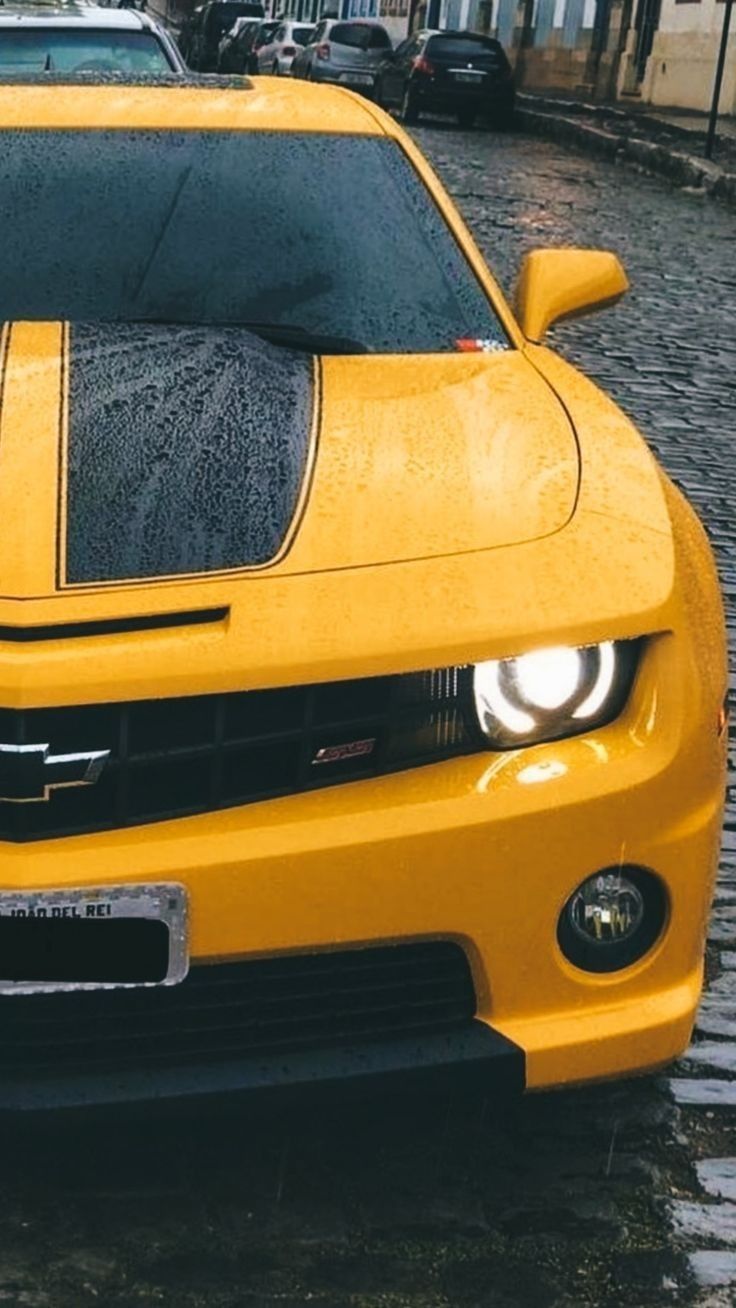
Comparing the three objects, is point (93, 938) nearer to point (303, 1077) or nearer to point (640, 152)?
point (303, 1077)

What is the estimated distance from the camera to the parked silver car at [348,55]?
1582 inches

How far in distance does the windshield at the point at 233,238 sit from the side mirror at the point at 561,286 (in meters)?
0.19

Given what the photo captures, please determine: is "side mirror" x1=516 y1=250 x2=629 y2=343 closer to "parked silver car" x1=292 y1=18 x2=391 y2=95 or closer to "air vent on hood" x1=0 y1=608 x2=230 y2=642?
"air vent on hood" x1=0 y1=608 x2=230 y2=642

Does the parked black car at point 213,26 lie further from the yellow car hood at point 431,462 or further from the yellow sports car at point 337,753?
the yellow sports car at point 337,753

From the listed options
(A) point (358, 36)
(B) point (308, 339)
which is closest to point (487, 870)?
(B) point (308, 339)

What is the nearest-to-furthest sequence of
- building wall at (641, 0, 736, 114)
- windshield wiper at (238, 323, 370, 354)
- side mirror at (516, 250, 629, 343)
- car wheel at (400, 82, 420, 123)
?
windshield wiper at (238, 323, 370, 354) → side mirror at (516, 250, 629, 343) → building wall at (641, 0, 736, 114) → car wheel at (400, 82, 420, 123)

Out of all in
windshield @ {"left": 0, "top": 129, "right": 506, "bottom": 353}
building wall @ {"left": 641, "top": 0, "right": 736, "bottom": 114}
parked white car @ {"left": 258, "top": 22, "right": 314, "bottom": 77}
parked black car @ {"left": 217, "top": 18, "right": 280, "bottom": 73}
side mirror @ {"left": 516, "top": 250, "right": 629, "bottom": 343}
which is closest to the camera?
windshield @ {"left": 0, "top": 129, "right": 506, "bottom": 353}

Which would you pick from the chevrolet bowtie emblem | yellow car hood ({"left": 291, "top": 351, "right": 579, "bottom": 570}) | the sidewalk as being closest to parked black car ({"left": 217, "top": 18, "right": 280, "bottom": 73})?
the sidewalk

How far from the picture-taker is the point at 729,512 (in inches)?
288

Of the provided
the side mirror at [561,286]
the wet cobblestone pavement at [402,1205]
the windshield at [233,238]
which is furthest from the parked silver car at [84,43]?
the wet cobblestone pavement at [402,1205]

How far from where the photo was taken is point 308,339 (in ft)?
12.7

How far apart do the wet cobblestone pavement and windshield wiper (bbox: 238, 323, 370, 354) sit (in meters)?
1.30

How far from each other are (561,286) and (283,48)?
39897 millimetres

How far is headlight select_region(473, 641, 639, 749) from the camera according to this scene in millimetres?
2775
